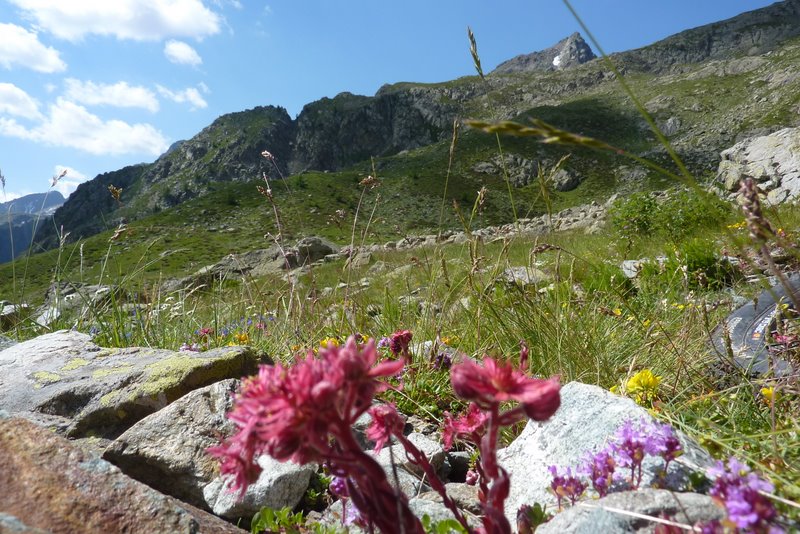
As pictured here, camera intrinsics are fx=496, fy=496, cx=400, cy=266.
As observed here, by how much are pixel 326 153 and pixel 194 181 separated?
3723 cm

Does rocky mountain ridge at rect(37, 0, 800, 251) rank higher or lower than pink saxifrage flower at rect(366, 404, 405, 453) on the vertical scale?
higher

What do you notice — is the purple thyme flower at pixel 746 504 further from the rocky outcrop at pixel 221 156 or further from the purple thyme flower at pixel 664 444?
the rocky outcrop at pixel 221 156

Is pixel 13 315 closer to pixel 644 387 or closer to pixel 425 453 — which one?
pixel 425 453

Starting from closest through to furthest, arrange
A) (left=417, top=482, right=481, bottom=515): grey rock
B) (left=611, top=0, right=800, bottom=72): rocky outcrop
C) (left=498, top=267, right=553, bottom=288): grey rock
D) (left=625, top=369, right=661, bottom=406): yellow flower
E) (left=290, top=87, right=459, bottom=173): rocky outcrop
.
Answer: (left=417, top=482, right=481, bottom=515): grey rock, (left=625, top=369, right=661, bottom=406): yellow flower, (left=498, top=267, right=553, bottom=288): grey rock, (left=611, top=0, right=800, bottom=72): rocky outcrop, (left=290, top=87, right=459, bottom=173): rocky outcrop

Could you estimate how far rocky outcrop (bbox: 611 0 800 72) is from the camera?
376 ft

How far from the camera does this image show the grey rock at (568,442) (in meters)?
1.58

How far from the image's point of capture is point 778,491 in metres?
1.24

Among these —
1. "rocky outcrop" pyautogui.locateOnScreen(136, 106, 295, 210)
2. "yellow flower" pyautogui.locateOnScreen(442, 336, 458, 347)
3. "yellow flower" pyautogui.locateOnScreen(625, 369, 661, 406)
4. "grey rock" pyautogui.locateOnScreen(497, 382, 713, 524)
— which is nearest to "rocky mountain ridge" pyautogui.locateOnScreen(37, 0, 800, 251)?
"rocky outcrop" pyautogui.locateOnScreen(136, 106, 295, 210)

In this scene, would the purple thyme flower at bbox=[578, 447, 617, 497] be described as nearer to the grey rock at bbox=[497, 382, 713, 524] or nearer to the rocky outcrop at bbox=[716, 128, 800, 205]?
the grey rock at bbox=[497, 382, 713, 524]

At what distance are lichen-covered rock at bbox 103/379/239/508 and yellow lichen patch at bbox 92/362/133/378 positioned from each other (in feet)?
2.32

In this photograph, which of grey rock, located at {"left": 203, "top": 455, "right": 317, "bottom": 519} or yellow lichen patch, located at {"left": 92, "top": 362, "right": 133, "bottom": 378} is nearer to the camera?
grey rock, located at {"left": 203, "top": 455, "right": 317, "bottom": 519}

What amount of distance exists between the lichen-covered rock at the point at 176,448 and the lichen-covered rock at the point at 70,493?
2.26 ft

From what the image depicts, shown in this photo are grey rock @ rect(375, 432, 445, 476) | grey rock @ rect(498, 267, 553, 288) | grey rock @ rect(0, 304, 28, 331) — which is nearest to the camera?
grey rock @ rect(375, 432, 445, 476)

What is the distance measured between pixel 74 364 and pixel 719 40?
153m
